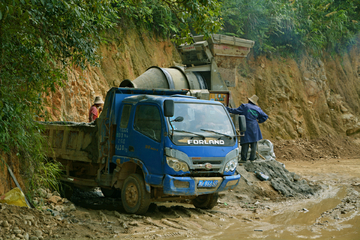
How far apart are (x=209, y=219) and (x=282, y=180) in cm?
392

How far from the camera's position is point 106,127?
7316 millimetres

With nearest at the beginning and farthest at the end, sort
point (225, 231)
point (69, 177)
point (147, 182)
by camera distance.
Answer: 1. point (225, 231)
2. point (147, 182)
3. point (69, 177)

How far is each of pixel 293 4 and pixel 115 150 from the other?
623 inches

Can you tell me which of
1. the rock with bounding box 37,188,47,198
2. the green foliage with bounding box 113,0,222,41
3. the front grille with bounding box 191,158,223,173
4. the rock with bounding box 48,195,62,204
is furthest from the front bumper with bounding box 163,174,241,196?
the green foliage with bounding box 113,0,222,41

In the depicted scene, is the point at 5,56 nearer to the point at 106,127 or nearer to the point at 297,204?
the point at 106,127

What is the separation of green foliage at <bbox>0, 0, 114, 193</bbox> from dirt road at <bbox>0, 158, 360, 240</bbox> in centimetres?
93

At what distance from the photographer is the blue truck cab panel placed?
6.33 metres

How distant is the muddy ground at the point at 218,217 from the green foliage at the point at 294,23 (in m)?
10.00

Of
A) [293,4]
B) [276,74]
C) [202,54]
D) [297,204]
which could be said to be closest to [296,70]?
[276,74]

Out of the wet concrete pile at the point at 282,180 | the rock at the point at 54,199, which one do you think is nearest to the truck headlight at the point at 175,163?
the rock at the point at 54,199

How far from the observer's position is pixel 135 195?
673 cm

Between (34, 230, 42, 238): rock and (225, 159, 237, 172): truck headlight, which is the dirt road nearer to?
(34, 230, 42, 238): rock

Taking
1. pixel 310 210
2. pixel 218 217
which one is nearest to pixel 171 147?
pixel 218 217

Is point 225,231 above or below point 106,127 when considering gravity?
below
